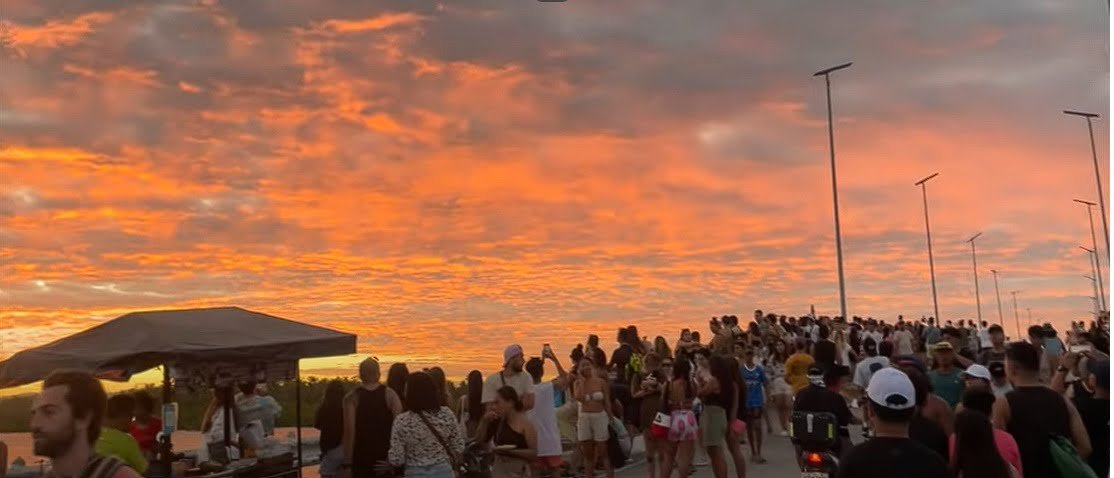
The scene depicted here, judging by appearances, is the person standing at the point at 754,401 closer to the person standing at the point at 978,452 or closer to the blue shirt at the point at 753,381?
the blue shirt at the point at 753,381

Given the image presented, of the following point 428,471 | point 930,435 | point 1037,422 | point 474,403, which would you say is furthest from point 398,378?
point 1037,422

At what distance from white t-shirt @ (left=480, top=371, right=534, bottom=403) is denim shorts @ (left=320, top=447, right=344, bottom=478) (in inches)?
Answer: 64.3

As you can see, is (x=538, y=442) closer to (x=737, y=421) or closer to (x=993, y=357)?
(x=737, y=421)

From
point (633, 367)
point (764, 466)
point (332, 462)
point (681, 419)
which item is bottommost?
point (764, 466)

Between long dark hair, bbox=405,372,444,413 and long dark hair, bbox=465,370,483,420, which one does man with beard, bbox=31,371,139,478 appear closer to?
long dark hair, bbox=405,372,444,413

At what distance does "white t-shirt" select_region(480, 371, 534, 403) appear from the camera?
10758 mm

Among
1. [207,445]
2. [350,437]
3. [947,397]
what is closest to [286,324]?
[207,445]

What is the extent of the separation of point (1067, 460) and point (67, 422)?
574 centimetres

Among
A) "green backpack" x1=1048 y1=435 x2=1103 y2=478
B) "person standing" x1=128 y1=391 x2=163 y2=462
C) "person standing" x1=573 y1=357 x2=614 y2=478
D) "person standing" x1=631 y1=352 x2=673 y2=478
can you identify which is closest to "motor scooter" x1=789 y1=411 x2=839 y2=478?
"green backpack" x1=1048 y1=435 x2=1103 y2=478

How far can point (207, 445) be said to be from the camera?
11.6 m

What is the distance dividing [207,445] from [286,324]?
1.65m

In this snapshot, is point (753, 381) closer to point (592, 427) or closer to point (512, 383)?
point (592, 427)

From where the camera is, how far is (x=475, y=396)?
11.2 meters

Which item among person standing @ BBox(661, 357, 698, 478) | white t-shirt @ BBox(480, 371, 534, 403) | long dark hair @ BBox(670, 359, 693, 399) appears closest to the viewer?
white t-shirt @ BBox(480, 371, 534, 403)
